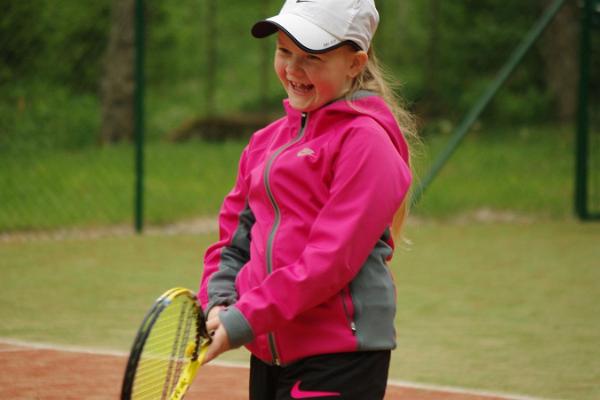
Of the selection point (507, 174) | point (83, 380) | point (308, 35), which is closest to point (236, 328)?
point (308, 35)

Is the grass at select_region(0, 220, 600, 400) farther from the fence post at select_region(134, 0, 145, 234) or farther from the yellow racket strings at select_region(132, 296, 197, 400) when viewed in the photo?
the yellow racket strings at select_region(132, 296, 197, 400)

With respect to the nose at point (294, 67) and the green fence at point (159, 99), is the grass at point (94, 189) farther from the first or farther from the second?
the nose at point (294, 67)

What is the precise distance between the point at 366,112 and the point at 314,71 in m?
0.16

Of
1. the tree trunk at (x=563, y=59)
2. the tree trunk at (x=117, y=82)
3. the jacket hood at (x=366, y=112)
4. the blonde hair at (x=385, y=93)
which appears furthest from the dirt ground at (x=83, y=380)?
the tree trunk at (x=563, y=59)

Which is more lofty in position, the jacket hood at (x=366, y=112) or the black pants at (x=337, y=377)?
the jacket hood at (x=366, y=112)

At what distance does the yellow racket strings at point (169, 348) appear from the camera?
253 centimetres

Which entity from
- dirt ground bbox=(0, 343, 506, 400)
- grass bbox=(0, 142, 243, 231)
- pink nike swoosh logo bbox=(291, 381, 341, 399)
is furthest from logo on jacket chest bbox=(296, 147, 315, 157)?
grass bbox=(0, 142, 243, 231)

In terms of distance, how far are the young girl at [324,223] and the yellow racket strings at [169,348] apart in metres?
0.07

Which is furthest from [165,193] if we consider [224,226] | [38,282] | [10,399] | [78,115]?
[224,226]

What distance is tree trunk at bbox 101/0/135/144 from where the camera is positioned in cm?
964

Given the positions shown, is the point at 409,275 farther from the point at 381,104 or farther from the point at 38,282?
the point at 381,104

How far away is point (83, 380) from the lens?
182 inches

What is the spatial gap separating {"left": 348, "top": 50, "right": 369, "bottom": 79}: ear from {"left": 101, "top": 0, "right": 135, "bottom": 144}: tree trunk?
6.97 m

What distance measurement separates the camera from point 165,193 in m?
10.2
